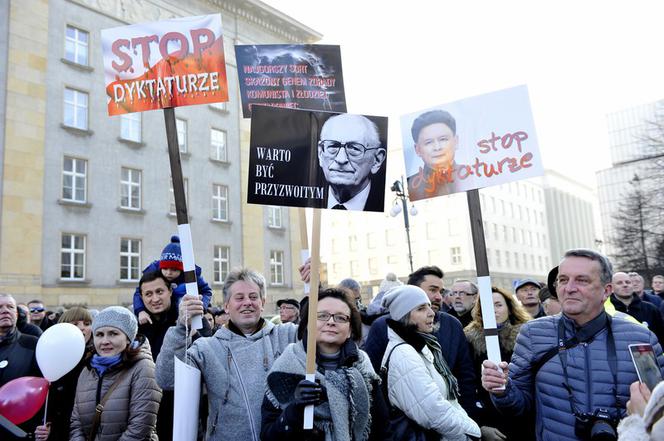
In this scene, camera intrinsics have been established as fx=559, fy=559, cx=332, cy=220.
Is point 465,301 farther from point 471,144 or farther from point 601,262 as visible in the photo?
point 601,262

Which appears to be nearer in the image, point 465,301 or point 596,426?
point 596,426

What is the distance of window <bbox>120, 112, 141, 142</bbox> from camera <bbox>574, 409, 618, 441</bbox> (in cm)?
2375

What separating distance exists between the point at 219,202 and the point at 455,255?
38075mm

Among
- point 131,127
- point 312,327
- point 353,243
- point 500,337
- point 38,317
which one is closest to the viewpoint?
point 312,327

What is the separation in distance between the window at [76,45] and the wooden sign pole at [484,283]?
22847 mm

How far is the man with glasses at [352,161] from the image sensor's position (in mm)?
3547

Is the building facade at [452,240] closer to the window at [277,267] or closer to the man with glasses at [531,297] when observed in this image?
the window at [277,267]

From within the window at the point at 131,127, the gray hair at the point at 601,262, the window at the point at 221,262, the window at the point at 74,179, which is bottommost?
the gray hair at the point at 601,262

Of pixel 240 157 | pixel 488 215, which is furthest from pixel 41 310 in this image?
pixel 488 215

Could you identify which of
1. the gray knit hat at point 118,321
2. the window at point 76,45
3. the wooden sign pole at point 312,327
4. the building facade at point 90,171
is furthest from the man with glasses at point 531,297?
the window at point 76,45

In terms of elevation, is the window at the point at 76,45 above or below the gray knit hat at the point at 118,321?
above

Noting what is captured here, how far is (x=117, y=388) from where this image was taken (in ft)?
12.3

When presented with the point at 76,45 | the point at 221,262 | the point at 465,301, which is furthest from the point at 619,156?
the point at 465,301

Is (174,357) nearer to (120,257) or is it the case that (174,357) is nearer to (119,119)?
(120,257)
